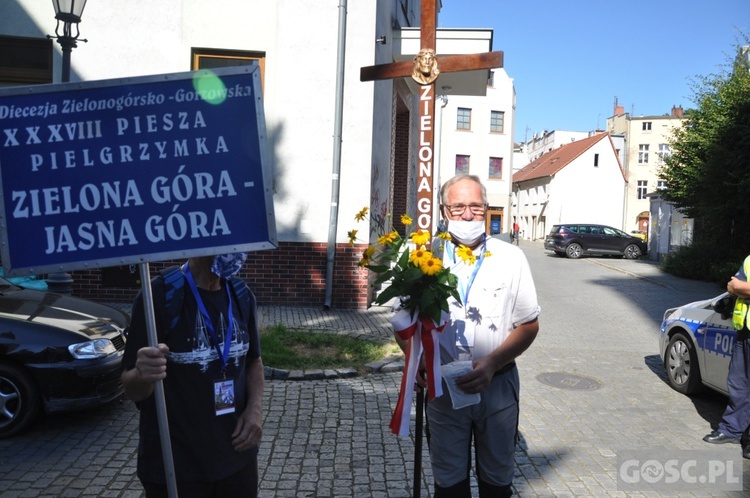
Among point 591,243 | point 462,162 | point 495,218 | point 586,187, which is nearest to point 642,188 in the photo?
point 586,187

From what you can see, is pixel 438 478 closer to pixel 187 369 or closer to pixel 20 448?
pixel 187 369

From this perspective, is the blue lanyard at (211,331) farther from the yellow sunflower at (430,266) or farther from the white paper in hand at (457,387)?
the white paper in hand at (457,387)

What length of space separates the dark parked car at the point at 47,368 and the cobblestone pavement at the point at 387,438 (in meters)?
0.28

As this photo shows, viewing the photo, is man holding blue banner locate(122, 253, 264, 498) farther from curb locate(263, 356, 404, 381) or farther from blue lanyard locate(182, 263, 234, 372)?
curb locate(263, 356, 404, 381)

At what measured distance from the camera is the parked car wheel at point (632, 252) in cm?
3081

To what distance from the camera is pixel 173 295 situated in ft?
8.12

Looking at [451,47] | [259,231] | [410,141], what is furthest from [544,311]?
[259,231]

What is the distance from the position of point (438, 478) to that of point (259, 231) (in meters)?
1.52

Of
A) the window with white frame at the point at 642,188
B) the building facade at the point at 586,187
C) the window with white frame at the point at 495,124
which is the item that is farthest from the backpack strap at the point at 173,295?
the window with white frame at the point at 642,188

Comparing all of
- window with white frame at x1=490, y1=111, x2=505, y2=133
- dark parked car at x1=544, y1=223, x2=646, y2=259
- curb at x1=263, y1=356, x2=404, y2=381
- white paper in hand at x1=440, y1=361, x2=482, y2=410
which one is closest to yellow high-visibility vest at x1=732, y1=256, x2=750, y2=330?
white paper in hand at x1=440, y1=361, x2=482, y2=410

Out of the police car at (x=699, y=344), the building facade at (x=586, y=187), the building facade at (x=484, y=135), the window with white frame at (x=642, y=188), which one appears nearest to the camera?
the police car at (x=699, y=344)

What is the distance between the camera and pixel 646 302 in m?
15.1

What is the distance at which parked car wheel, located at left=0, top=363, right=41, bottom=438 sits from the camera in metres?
5.30

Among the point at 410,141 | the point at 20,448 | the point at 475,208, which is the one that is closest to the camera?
the point at 475,208
